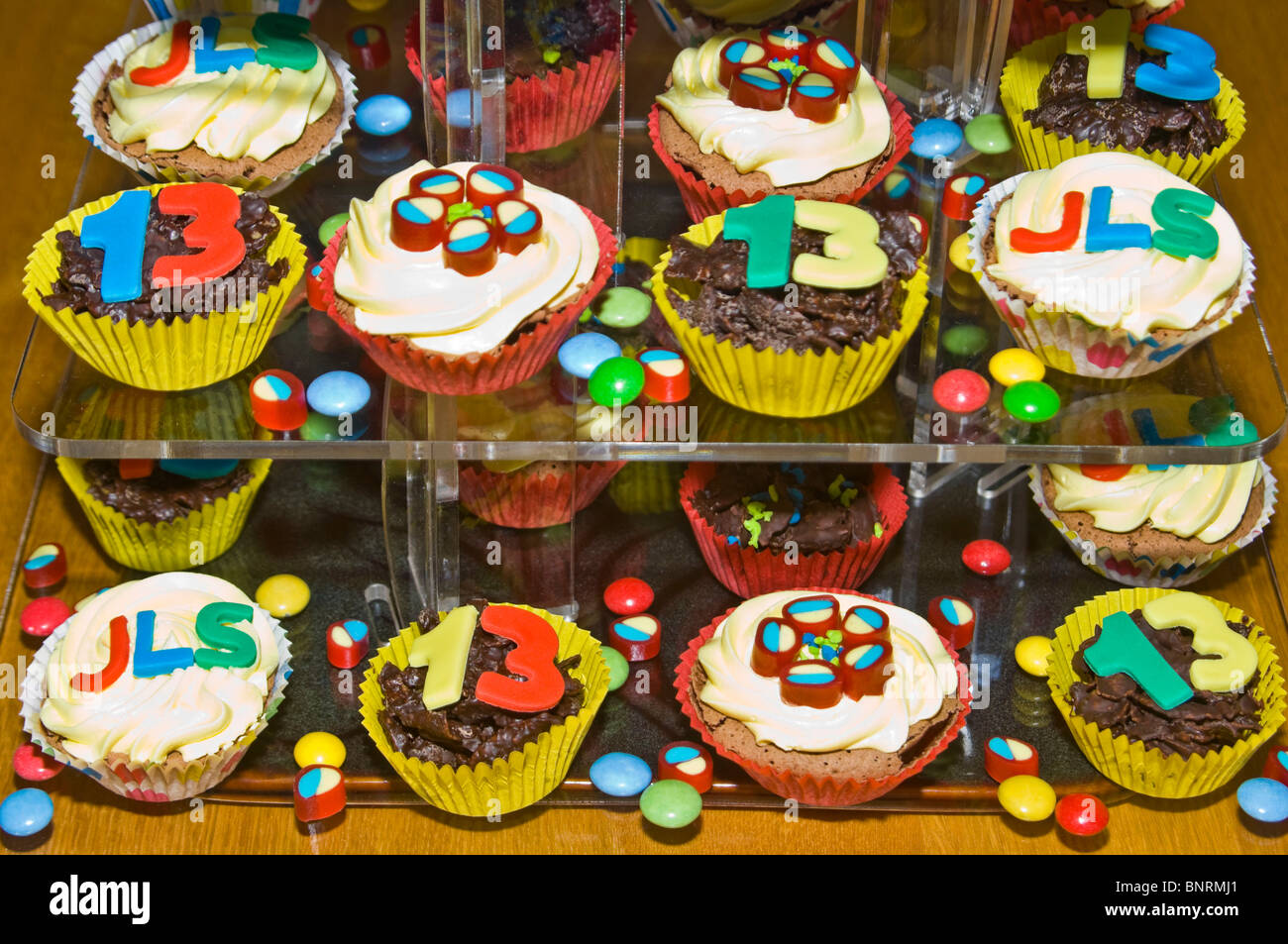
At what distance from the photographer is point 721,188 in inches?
147

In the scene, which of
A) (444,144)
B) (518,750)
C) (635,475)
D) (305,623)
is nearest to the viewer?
(518,750)

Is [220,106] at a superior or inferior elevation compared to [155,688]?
superior

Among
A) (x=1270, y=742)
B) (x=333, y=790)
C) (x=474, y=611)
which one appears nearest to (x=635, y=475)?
(x=474, y=611)

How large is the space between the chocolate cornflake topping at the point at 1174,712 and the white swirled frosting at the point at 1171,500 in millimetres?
364

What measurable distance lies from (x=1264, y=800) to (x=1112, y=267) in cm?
111

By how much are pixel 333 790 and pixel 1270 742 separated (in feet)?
6.35

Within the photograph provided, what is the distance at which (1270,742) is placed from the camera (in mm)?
3633

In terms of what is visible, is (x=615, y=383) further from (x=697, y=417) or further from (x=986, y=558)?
(x=986, y=558)

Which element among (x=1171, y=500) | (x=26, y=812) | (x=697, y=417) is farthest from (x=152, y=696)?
(x=1171, y=500)

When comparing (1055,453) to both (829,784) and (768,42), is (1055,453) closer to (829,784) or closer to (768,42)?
(829,784)

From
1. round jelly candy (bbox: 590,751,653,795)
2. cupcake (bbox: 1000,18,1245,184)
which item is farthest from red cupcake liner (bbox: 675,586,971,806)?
cupcake (bbox: 1000,18,1245,184)

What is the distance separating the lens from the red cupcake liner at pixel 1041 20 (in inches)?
166

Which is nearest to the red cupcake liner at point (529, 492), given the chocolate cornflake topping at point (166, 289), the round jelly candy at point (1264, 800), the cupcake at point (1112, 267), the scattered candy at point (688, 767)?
the scattered candy at point (688, 767)

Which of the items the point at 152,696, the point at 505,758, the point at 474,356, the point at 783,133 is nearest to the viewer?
the point at 474,356
